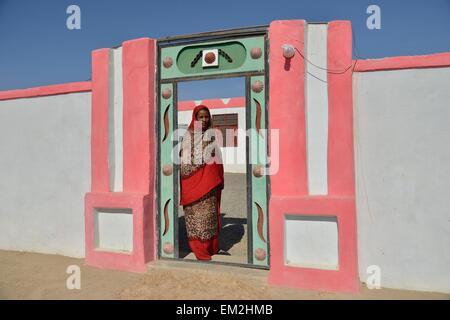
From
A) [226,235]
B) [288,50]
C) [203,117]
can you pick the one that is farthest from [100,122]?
[226,235]

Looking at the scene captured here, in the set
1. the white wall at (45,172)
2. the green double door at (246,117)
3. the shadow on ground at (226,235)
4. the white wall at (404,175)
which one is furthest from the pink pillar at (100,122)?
the white wall at (404,175)

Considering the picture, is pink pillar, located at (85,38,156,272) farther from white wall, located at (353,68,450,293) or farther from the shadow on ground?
white wall, located at (353,68,450,293)

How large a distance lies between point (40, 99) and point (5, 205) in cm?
169

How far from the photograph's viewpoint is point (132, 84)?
4.38m

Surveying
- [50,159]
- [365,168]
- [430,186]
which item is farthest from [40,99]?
[430,186]

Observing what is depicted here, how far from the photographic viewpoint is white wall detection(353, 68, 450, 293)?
11.3 ft

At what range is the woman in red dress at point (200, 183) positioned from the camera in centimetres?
452

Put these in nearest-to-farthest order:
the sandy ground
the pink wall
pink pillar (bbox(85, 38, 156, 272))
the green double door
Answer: the sandy ground
the green double door
pink pillar (bbox(85, 38, 156, 272))
the pink wall

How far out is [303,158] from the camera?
12.0ft

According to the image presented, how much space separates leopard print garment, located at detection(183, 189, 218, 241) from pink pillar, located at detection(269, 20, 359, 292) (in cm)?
A: 113

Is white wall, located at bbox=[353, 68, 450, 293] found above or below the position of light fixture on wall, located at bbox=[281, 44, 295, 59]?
below

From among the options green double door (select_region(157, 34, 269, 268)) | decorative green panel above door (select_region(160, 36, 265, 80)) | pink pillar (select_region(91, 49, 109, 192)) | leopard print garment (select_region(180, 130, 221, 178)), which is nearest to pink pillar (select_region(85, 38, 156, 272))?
pink pillar (select_region(91, 49, 109, 192))

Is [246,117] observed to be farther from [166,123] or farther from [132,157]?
[132,157]

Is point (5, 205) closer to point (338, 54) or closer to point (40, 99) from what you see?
point (40, 99)
